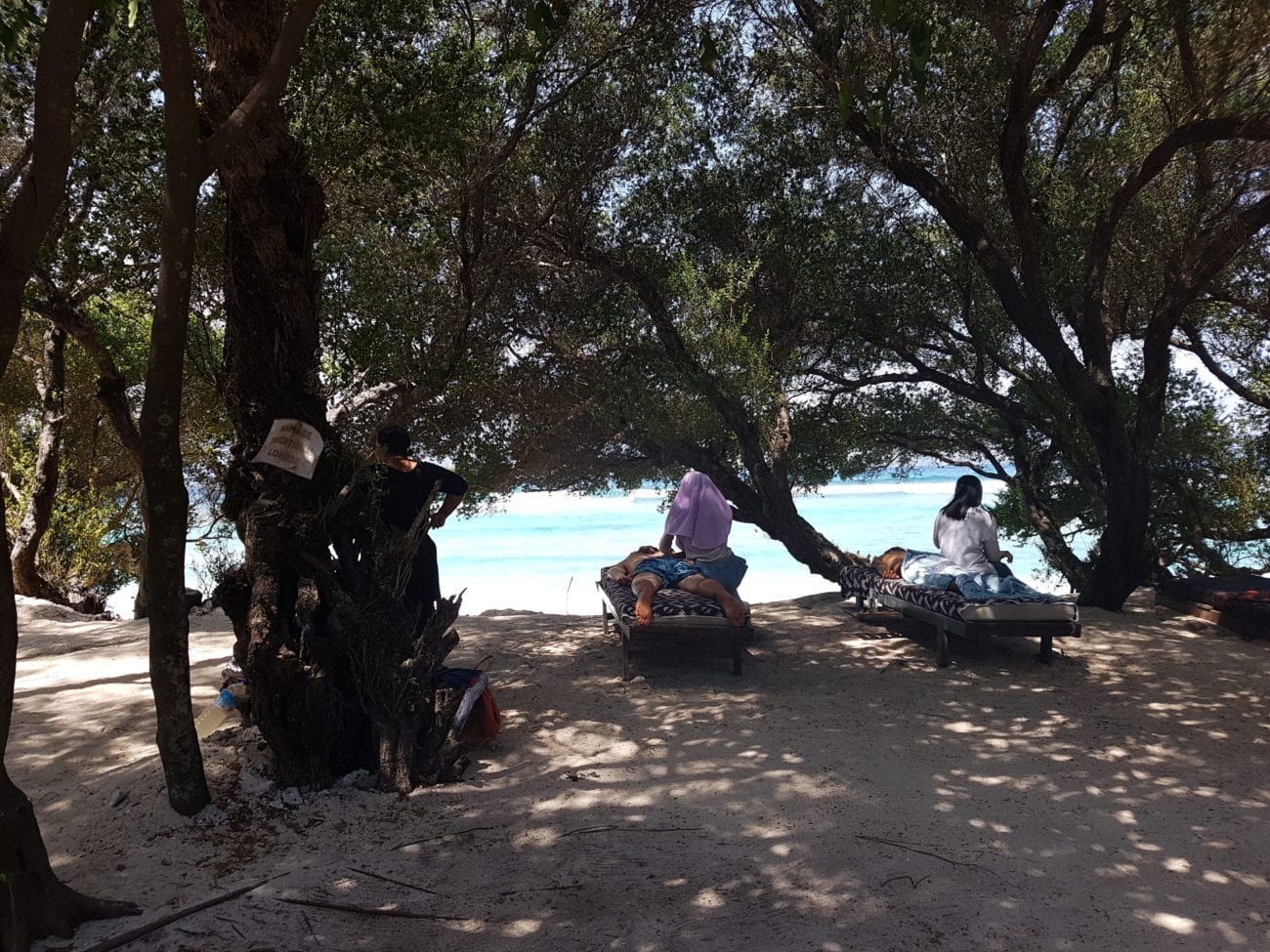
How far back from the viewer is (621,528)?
4394cm

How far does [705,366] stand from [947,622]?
163 inches

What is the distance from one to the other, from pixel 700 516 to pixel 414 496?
308 centimetres

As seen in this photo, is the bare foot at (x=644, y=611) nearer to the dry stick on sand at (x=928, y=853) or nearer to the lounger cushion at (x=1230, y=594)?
the dry stick on sand at (x=928, y=853)

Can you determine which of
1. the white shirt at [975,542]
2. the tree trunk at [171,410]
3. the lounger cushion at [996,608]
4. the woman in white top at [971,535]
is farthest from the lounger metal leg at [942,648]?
the tree trunk at [171,410]

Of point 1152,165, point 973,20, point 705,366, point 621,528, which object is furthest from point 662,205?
point 621,528

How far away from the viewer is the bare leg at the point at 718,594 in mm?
7203

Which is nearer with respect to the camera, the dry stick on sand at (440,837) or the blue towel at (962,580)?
the dry stick on sand at (440,837)

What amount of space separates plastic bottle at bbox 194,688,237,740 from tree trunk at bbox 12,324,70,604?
7039 mm

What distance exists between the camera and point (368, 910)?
347 centimetres

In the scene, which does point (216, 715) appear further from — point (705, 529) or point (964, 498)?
point (964, 498)

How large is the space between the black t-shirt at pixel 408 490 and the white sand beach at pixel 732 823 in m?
1.55

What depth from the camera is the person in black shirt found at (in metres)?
5.55

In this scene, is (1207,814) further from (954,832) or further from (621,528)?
(621,528)

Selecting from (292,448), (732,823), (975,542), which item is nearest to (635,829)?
(732,823)
